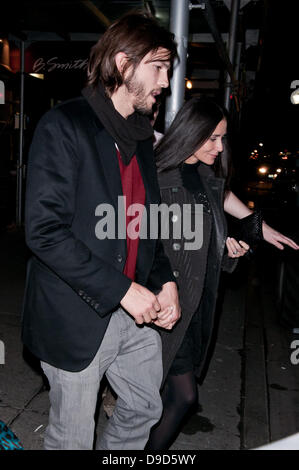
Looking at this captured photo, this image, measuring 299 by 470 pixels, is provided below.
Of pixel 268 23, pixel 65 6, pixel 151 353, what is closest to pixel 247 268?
pixel 268 23

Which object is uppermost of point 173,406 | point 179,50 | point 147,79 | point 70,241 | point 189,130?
point 179,50

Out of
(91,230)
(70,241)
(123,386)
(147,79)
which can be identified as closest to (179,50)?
(147,79)

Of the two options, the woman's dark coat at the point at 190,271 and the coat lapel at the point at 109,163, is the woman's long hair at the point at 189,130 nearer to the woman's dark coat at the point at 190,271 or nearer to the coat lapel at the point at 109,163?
the woman's dark coat at the point at 190,271

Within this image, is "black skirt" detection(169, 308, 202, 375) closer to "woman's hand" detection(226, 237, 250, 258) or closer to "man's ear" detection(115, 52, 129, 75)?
"woman's hand" detection(226, 237, 250, 258)

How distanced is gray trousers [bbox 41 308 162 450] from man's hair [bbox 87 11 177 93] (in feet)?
3.13

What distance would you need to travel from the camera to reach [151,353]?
7.28 feet

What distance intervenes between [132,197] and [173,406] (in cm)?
119

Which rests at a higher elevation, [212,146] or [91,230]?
[212,146]

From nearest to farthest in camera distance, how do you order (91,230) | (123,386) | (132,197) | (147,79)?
1. (91,230)
2. (147,79)
3. (132,197)
4. (123,386)

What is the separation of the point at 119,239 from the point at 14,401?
2.30m

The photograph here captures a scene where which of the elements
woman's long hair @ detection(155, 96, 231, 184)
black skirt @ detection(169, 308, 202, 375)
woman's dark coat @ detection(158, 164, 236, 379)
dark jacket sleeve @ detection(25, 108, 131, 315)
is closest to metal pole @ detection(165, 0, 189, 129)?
woman's long hair @ detection(155, 96, 231, 184)

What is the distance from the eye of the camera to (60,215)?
172 centimetres

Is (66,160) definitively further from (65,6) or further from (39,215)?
(65,6)

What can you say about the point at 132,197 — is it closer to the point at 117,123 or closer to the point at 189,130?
the point at 117,123
